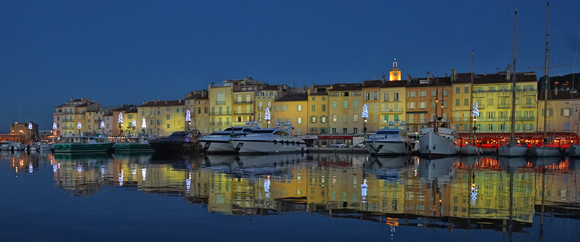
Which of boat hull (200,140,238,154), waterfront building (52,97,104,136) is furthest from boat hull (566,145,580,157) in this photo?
waterfront building (52,97,104,136)

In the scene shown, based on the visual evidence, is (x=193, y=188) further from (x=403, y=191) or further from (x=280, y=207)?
(x=403, y=191)

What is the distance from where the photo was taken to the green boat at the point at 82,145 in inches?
2251

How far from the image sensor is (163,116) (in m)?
87.2

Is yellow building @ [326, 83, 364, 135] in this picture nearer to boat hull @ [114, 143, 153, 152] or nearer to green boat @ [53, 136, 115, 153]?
boat hull @ [114, 143, 153, 152]

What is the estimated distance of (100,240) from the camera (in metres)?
8.37

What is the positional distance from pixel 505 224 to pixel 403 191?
5045mm

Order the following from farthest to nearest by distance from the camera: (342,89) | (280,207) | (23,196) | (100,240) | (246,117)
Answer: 1. (246,117)
2. (342,89)
3. (23,196)
4. (280,207)
5. (100,240)

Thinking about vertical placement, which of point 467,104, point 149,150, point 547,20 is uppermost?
point 547,20

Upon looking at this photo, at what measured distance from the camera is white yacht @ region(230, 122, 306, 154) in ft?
156

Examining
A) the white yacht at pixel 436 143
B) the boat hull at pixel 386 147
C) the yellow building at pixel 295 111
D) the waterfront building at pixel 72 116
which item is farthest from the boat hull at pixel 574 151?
the waterfront building at pixel 72 116

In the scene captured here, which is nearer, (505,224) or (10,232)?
(10,232)

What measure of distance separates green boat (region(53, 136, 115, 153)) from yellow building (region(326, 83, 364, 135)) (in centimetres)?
3025

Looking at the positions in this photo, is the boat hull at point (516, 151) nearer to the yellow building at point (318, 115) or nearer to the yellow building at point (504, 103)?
the yellow building at point (504, 103)

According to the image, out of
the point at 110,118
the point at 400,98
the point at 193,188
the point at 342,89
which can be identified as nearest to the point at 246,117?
the point at 342,89
